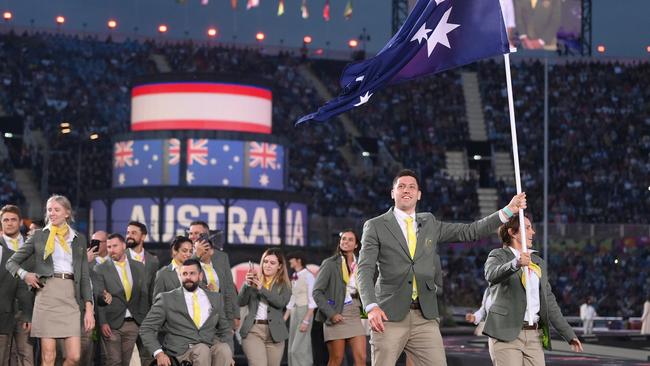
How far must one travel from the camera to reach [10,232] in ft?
49.5

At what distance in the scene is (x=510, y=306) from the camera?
12.2 metres

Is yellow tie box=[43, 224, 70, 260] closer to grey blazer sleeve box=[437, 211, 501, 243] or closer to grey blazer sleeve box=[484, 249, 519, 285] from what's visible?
grey blazer sleeve box=[437, 211, 501, 243]

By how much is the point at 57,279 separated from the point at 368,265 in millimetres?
4367

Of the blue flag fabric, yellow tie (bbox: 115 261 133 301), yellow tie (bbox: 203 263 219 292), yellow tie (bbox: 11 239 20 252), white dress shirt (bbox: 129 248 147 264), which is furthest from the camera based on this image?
white dress shirt (bbox: 129 248 147 264)

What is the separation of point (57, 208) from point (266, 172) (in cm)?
2444

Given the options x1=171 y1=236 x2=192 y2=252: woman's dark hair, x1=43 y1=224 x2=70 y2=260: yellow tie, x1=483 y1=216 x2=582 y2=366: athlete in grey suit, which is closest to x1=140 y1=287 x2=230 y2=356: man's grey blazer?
x1=43 y1=224 x2=70 y2=260: yellow tie

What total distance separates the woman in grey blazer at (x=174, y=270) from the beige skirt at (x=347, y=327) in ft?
7.89

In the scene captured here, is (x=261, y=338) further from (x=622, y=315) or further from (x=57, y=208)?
(x=622, y=315)

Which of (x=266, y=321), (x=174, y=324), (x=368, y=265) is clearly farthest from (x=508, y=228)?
(x=266, y=321)

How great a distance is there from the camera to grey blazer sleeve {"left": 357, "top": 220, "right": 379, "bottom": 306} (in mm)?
10969

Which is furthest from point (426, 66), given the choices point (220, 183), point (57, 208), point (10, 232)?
point (220, 183)

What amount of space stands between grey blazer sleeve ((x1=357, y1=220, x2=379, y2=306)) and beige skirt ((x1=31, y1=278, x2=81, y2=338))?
4.18 meters

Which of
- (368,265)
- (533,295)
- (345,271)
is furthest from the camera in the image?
(345,271)

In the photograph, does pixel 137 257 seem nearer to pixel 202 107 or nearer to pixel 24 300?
pixel 24 300
